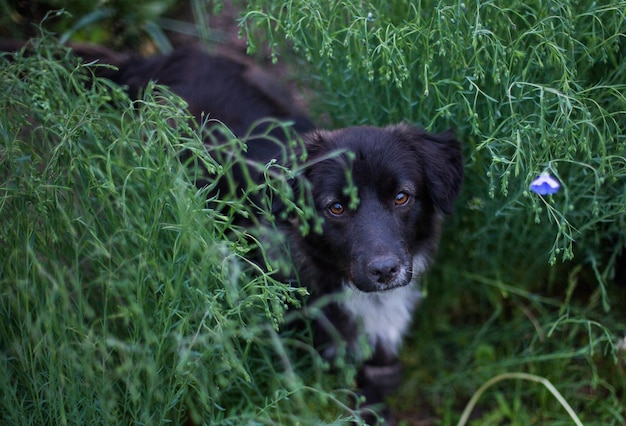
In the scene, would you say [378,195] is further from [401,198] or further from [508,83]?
[508,83]

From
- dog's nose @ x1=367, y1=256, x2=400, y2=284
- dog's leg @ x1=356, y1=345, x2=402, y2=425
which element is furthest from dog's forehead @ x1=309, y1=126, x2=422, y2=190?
dog's leg @ x1=356, y1=345, x2=402, y2=425

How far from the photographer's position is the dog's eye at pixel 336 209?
3004 millimetres

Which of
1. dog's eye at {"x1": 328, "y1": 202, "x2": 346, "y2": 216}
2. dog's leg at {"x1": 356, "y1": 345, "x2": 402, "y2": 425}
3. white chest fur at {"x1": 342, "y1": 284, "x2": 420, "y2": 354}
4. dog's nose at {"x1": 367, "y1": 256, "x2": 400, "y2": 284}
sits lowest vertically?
dog's leg at {"x1": 356, "y1": 345, "x2": 402, "y2": 425}

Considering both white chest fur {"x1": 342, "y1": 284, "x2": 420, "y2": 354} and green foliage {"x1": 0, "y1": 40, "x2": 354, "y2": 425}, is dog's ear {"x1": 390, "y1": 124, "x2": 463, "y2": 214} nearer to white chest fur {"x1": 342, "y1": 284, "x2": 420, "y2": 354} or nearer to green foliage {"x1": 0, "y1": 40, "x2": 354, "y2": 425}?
white chest fur {"x1": 342, "y1": 284, "x2": 420, "y2": 354}

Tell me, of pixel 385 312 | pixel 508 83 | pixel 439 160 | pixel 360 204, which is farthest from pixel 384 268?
pixel 508 83

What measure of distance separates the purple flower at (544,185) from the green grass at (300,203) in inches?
2.5

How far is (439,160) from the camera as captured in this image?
3150 mm

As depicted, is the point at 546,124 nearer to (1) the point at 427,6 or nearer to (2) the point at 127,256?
(1) the point at 427,6

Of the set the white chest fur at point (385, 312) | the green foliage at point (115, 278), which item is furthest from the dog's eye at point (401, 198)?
the green foliage at point (115, 278)

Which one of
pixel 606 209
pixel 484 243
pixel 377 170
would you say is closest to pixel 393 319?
pixel 484 243

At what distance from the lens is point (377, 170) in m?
2.97

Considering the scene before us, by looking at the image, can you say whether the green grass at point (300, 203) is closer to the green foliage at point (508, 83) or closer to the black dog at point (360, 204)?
the green foliage at point (508, 83)

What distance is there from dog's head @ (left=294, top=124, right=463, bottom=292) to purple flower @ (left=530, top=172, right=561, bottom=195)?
64cm

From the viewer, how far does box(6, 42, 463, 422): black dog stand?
294 cm
